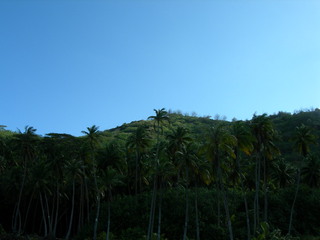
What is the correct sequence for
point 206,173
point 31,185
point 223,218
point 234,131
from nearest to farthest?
1. point 234,131
2. point 206,173
3. point 223,218
4. point 31,185

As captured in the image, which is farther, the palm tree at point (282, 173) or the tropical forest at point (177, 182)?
the palm tree at point (282, 173)

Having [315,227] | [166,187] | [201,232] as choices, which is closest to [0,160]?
[166,187]

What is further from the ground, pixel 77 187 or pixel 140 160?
pixel 140 160

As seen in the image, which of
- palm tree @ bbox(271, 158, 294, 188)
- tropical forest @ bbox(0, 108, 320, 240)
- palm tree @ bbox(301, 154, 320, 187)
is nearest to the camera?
tropical forest @ bbox(0, 108, 320, 240)

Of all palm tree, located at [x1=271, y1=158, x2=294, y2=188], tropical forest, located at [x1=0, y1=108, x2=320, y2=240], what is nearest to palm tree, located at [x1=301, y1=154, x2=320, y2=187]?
tropical forest, located at [x1=0, y1=108, x2=320, y2=240]

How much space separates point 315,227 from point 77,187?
49899 millimetres

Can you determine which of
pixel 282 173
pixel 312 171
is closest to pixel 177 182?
pixel 282 173

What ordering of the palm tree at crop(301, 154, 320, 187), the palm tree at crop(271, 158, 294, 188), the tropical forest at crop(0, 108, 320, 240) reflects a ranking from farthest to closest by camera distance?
the palm tree at crop(271, 158, 294, 188) < the palm tree at crop(301, 154, 320, 187) < the tropical forest at crop(0, 108, 320, 240)

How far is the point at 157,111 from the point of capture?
53.1 m

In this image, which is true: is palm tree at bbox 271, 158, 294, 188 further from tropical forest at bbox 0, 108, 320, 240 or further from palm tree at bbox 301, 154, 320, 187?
palm tree at bbox 301, 154, 320, 187

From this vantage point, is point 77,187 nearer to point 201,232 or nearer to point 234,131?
point 201,232

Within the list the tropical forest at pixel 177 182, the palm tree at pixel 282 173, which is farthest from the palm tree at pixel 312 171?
the palm tree at pixel 282 173

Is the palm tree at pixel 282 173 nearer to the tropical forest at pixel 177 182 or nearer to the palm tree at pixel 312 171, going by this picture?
the tropical forest at pixel 177 182

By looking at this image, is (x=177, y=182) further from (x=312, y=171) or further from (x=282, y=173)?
(x=312, y=171)
